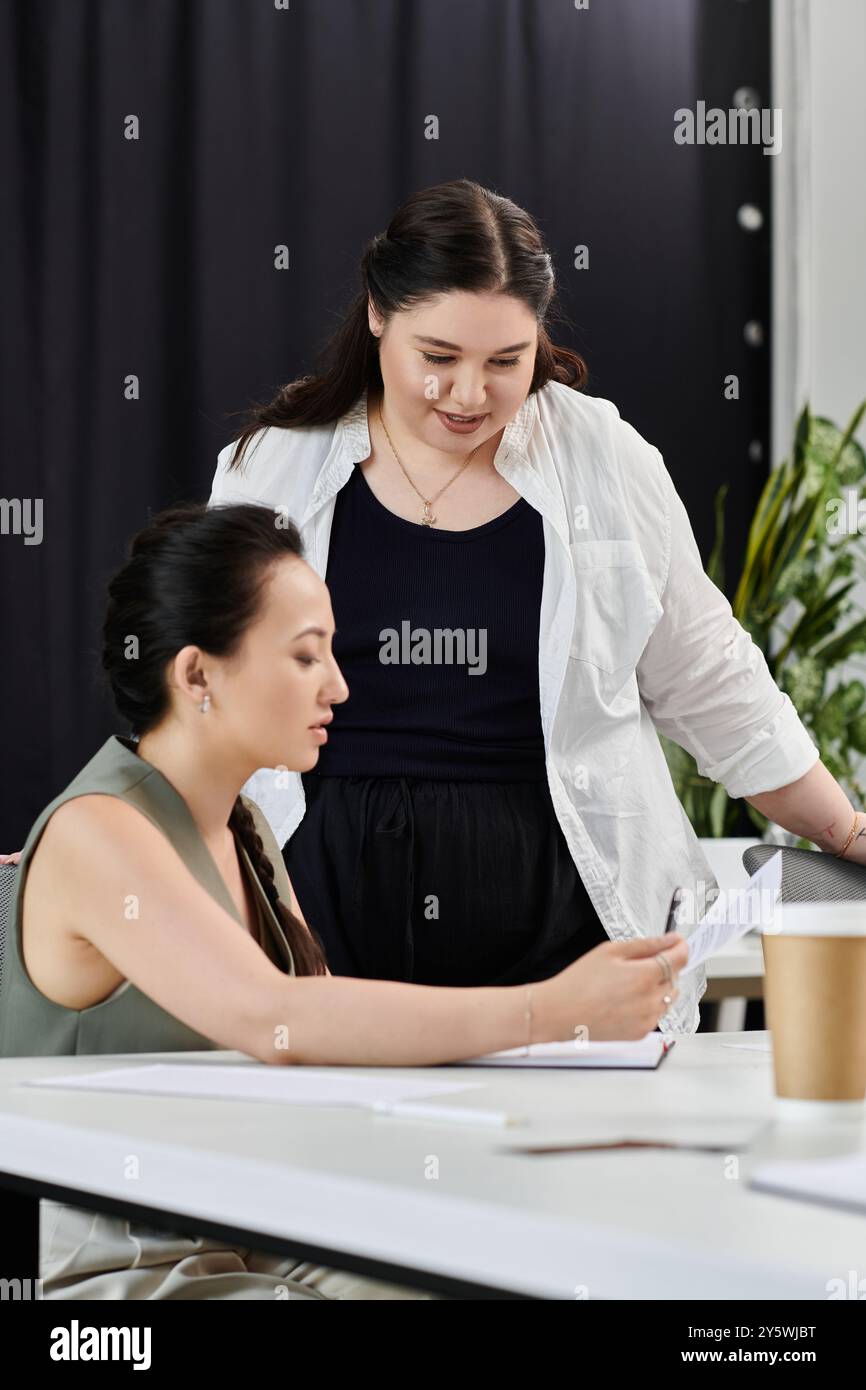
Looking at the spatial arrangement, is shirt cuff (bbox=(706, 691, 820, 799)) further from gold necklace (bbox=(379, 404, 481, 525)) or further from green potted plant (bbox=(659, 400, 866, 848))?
green potted plant (bbox=(659, 400, 866, 848))

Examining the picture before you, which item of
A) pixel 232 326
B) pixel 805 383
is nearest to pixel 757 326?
pixel 805 383

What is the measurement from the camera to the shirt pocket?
1.84 m

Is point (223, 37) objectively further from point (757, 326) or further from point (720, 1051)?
point (720, 1051)

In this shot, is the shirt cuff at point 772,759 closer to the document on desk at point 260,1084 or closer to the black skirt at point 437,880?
the black skirt at point 437,880

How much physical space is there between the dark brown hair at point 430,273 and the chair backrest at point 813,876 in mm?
621

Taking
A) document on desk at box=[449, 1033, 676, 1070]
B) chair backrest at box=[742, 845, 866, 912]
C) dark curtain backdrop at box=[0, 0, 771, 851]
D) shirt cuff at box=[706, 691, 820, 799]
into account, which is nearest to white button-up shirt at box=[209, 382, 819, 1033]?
shirt cuff at box=[706, 691, 820, 799]

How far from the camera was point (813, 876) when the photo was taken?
1.72m

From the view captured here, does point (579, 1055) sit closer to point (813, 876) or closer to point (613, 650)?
point (813, 876)

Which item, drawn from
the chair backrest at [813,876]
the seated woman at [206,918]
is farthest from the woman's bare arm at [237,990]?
the chair backrest at [813,876]

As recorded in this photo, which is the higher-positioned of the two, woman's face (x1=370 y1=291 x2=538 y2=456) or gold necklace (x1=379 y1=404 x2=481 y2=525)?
woman's face (x1=370 y1=291 x2=538 y2=456)

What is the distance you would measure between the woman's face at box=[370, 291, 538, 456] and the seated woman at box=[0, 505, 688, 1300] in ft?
0.94

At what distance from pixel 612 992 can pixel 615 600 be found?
86 cm

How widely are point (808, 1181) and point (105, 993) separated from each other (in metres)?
0.73

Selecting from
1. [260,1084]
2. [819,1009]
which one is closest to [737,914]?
[819,1009]
